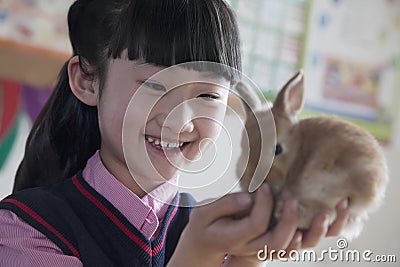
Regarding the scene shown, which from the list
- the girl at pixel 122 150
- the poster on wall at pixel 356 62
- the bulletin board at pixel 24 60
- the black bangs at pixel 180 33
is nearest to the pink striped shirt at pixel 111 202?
the girl at pixel 122 150

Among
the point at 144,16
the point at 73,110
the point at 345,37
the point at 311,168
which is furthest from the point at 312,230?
the point at 345,37

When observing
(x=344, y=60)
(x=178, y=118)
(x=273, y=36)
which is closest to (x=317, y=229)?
(x=178, y=118)

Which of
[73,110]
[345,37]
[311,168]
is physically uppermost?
[311,168]

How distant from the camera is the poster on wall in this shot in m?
1.27

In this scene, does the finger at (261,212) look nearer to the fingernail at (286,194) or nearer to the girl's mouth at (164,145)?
the fingernail at (286,194)

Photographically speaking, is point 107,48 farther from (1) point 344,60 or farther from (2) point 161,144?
(1) point 344,60

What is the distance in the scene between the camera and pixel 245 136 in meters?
0.31

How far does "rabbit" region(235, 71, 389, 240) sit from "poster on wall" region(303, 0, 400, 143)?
3.15ft

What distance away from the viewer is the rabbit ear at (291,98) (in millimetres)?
293

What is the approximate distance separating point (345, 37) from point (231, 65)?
88cm

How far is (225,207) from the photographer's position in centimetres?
33

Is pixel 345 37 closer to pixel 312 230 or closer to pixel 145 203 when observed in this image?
pixel 145 203

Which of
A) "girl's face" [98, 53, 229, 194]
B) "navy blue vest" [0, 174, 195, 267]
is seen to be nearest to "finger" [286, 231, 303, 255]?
"girl's face" [98, 53, 229, 194]

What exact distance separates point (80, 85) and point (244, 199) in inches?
12.0
